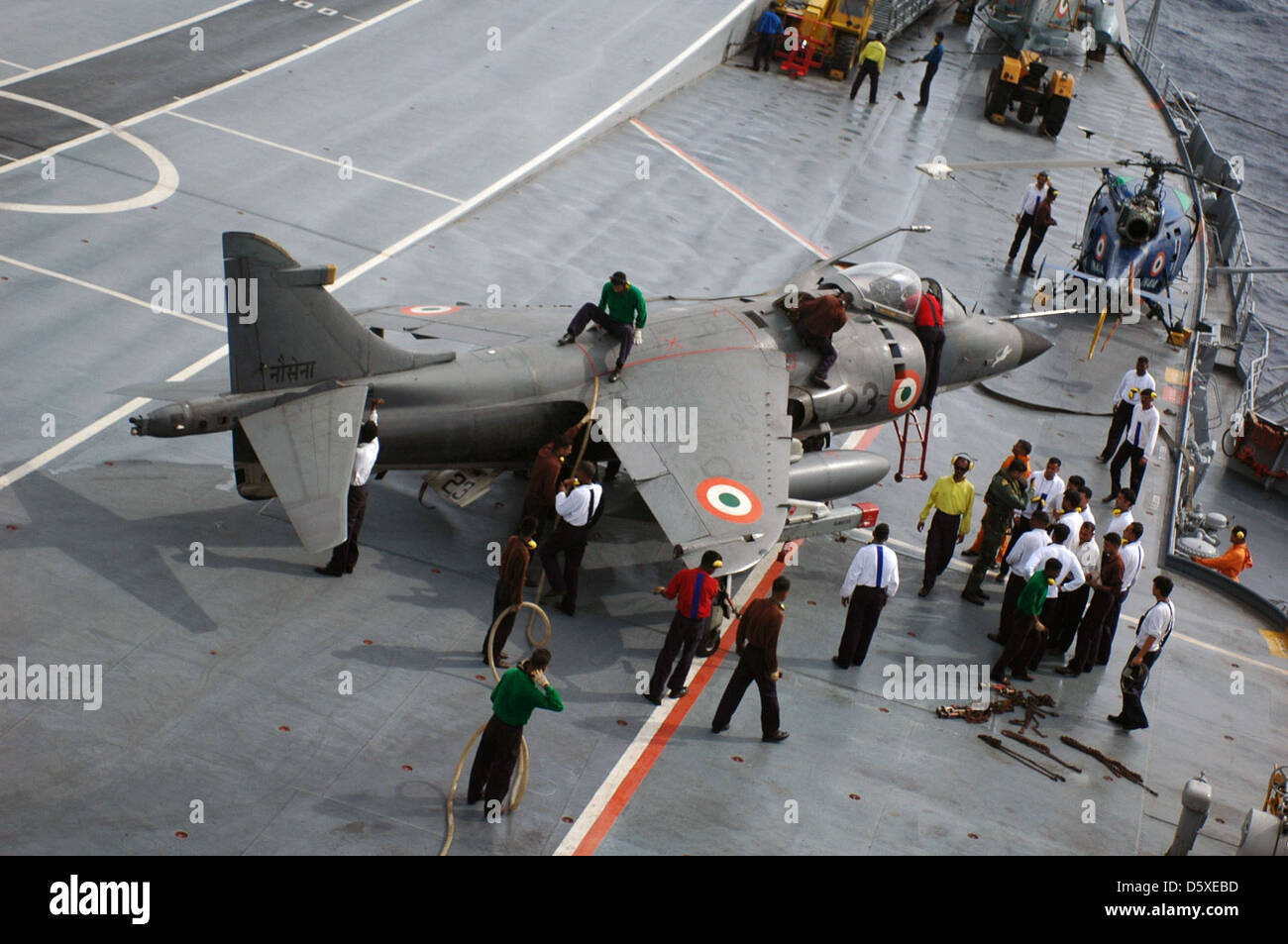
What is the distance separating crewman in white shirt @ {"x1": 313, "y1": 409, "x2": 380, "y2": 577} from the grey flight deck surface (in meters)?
0.24

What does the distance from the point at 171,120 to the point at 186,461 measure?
14523 millimetres

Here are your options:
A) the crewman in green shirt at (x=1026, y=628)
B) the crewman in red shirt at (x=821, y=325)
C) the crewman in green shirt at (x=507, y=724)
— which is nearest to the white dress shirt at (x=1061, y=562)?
the crewman in green shirt at (x=1026, y=628)

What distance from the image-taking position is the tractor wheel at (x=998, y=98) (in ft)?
145

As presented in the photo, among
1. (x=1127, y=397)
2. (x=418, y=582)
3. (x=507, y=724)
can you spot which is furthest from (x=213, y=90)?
(x=507, y=724)

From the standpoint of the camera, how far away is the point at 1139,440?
79.4ft

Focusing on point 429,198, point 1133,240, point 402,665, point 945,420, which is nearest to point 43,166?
point 429,198

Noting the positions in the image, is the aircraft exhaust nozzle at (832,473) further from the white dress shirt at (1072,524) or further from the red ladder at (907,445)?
the white dress shirt at (1072,524)

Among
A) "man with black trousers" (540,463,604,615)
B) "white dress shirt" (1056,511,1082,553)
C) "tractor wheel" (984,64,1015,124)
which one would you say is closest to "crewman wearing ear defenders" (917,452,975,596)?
"white dress shirt" (1056,511,1082,553)

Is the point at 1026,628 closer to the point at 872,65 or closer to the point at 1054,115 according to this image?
the point at 872,65

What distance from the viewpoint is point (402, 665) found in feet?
53.7

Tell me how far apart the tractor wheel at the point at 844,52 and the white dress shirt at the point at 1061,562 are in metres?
30.1

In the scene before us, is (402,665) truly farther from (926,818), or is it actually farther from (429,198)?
(429,198)

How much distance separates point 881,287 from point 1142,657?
7340 mm

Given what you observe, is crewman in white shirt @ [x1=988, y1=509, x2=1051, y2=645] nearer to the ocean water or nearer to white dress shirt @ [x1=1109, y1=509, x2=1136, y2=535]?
white dress shirt @ [x1=1109, y1=509, x2=1136, y2=535]
